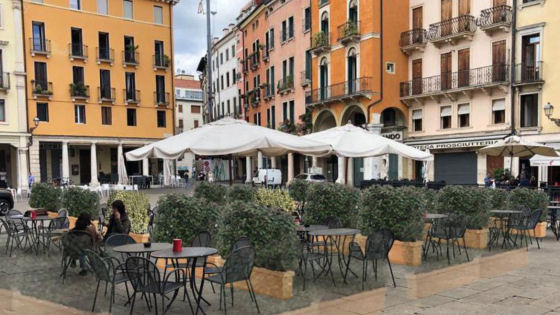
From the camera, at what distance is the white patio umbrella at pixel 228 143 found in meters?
8.38

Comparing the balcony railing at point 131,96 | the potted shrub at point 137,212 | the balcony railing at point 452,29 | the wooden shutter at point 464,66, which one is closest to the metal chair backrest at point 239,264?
the potted shrub at point 137,212

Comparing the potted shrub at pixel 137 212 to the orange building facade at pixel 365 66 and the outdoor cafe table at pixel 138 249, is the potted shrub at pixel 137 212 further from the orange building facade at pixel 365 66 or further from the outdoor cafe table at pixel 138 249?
the orange building facade at pixel 365 66

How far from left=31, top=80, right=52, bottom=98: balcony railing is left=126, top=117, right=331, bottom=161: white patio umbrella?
25836 mm

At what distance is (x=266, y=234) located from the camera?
598 centimetres

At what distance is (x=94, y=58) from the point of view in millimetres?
33938

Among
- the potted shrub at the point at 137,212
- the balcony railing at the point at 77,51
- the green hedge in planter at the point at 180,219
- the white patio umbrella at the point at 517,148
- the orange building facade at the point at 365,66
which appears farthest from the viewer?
the balcony railing at the point at 77,51

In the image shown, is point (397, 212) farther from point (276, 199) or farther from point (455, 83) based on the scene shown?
point (455, 83)

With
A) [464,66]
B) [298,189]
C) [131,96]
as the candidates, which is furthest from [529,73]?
[131,96]

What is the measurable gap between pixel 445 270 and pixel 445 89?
20375 mm

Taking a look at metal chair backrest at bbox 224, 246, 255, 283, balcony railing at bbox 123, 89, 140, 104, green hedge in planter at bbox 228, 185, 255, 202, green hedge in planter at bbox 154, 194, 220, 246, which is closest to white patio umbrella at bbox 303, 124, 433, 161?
green hedge in planter at bbox 228, 185, 255, 202

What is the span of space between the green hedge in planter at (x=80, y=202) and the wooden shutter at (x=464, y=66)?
20678 mm

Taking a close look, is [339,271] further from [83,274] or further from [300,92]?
[300,92]

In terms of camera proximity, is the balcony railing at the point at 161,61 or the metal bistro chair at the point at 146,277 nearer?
the metal bistro chair at the point at 146,277

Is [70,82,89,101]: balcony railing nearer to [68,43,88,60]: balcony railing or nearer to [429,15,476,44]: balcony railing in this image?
[68,43,88,60]: balcony railing
